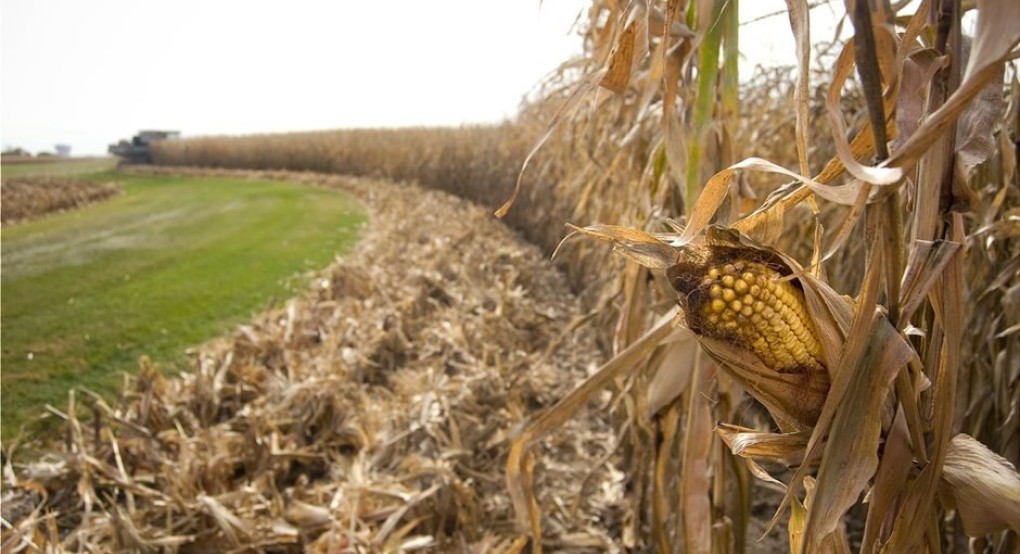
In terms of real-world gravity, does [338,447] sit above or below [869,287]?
below

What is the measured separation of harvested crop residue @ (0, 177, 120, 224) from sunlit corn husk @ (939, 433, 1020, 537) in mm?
9379

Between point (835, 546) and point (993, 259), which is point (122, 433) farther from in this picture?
point (993, 259)

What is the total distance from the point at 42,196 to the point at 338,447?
30.8ft

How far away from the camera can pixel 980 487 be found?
1.83 feet

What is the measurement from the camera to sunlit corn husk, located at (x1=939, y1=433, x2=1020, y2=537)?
0.53 m

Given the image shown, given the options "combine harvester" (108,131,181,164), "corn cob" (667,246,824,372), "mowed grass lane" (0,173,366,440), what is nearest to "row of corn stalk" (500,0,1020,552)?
"corn cob" (667,246,824,372)

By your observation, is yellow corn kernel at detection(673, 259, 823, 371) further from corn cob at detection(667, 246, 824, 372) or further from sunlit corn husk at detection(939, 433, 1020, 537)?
sunlit corn husk at detection(939, 433, 1020, 537)

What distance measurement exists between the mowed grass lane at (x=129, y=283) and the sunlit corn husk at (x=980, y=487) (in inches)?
133

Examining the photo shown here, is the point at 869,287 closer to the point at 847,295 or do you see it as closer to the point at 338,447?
the point at 847,295

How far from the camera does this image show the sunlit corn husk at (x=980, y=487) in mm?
527

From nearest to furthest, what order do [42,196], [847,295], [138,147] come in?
[847,295] → [42,196] → [138,147]

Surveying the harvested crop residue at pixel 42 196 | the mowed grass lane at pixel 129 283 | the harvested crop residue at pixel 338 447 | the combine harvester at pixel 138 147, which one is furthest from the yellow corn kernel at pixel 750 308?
the combine harvester at pixel 138 147

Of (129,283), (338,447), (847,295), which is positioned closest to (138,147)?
(129,283)

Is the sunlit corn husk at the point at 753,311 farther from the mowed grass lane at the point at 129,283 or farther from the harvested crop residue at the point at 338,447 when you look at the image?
the mowed grass lane at the point at 129,283
